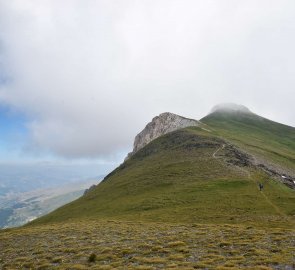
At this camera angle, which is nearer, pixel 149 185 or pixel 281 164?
pixel 149 185

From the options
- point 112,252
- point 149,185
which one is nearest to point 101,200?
→ point 149,185

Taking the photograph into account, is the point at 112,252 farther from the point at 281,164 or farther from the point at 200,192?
the point at 281,164

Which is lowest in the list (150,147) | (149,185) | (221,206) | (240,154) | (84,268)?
(84,268)

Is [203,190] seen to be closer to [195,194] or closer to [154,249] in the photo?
[195,194]

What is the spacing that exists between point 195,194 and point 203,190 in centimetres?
339

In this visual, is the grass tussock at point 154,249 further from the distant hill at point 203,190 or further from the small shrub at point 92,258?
the distant hill at point 203,190

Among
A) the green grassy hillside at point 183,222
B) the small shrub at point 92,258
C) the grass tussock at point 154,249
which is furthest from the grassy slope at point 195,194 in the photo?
the small shrub at point 92,258

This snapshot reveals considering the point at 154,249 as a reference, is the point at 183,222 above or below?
above

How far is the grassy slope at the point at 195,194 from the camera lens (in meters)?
64.6

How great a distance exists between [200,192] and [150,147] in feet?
269

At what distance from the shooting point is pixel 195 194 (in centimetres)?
8188

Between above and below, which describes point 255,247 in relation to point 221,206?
below

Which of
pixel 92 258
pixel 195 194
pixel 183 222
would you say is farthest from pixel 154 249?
pixel 195 194

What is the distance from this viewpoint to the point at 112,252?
3612cm
